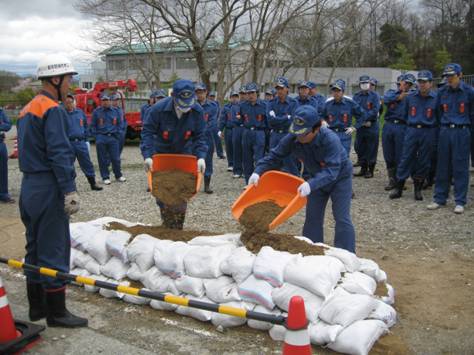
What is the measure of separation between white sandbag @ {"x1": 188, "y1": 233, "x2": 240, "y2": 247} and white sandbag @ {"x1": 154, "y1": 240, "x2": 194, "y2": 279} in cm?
13

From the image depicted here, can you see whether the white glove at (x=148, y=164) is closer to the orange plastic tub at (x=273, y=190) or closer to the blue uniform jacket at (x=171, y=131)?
the blue uniform jacket at (x=171, y=131)

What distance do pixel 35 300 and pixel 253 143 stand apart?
227 inches

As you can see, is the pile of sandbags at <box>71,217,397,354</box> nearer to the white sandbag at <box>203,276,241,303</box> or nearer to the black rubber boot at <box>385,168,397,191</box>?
the white sandbag at <box>203,276,241,303</box>

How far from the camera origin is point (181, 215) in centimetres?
523

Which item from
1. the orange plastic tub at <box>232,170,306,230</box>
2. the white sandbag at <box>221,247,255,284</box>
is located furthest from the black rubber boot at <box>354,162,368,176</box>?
the white sandbag at <box>221,247,255,284</box>

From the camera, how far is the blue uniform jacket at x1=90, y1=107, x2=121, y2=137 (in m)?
9.66

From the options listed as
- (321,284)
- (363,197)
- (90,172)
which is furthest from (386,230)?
(90,172)

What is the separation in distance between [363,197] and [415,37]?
39091 millimetres

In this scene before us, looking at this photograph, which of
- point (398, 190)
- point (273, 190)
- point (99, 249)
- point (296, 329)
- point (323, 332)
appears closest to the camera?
A: point (296, 329)

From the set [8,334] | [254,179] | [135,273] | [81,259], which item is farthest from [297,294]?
[81,259]

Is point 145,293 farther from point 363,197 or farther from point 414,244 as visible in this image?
point 363,197

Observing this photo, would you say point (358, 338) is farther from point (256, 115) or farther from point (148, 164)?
point (256, 115)

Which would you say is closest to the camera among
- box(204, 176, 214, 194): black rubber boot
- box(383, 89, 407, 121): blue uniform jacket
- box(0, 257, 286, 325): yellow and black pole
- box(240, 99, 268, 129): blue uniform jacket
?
box(0, 257, 286, 325): yellow and black pole

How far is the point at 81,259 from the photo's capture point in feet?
15.0
